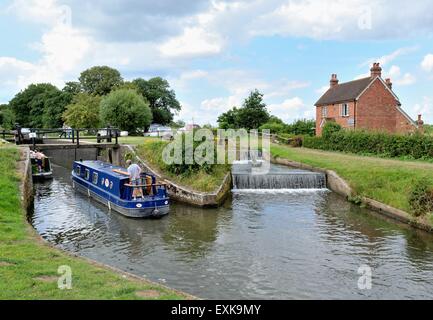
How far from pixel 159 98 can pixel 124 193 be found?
6899cm

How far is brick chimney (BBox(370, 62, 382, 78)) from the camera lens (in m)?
45.2

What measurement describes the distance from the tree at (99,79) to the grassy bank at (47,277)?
6550 cm

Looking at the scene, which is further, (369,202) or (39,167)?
(39,167)

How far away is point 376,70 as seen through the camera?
149 ft

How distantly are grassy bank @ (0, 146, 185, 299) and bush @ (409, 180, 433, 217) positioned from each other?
12.5 meters

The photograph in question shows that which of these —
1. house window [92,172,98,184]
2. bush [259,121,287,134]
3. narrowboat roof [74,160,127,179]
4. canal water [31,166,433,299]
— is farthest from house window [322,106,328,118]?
house window [92,172,98,184]

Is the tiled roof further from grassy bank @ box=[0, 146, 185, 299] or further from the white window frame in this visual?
grassy bank @ box=[0, 146, 185, 299]

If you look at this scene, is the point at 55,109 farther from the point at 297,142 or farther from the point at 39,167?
the point at 39,167

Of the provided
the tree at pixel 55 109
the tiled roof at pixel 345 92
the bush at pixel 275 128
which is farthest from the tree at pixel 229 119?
the tree at pixel 55 109

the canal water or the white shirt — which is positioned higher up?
the white shirt

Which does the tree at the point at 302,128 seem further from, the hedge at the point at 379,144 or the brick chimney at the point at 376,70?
the hedge at the point at 379,144

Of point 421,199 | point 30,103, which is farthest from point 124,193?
point 30,103

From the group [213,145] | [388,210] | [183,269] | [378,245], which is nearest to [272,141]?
[213,145]

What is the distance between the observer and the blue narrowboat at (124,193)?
722 inches
